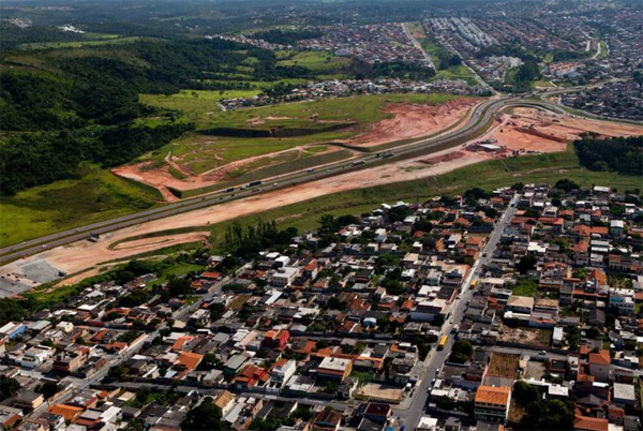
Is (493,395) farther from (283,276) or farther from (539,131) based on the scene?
(539,131)

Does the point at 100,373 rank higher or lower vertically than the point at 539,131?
lower

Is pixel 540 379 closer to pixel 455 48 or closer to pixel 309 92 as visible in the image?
pixel 309 92

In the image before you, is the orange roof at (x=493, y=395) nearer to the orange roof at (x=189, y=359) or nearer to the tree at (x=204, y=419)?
the tree at (x=204, y=419)

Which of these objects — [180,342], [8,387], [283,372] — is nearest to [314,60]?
[180,342]

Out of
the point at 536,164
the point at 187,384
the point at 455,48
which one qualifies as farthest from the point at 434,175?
the point at 455,48

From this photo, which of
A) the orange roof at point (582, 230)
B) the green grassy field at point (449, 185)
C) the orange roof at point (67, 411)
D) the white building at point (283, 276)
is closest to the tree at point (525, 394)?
the white building at point (283, 276)
